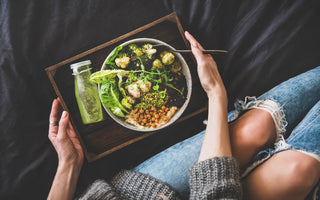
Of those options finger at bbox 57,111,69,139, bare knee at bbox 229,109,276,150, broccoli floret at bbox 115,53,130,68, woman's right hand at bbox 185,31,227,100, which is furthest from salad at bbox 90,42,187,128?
bare knee at bbox 229,109,276,150

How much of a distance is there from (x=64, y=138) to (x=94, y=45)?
0.50 m

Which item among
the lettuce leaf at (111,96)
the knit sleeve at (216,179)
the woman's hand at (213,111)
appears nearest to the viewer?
the knit sleeve at (216,179)

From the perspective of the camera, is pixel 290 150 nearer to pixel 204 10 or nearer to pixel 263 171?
pixel 263 171

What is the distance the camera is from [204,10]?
3.80 ft

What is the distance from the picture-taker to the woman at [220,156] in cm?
89

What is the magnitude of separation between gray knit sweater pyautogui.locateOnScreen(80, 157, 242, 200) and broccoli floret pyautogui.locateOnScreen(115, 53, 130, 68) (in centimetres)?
52

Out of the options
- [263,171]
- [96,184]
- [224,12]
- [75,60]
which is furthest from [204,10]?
[96,184]

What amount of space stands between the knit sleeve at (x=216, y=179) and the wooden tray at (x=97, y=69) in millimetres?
299

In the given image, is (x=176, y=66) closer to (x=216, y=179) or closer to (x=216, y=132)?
(x=216, y=132)

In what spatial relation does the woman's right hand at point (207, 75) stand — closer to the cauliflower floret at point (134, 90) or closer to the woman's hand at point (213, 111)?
the woman's hand at point (213, 111)

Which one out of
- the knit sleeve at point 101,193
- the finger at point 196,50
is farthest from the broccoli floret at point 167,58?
the knit sleeve at point 101,193

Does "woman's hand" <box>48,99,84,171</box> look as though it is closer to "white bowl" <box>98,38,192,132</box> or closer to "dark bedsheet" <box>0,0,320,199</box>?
"dark bedsheet" <box>0,0,320,199</box>

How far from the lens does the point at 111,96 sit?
3.39ft

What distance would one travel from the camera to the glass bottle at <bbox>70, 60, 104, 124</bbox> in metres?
1.04
